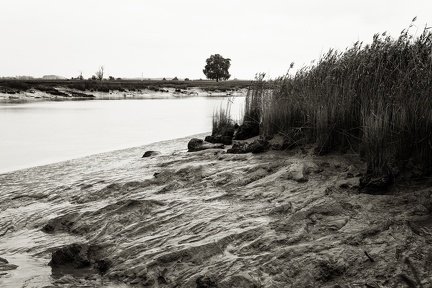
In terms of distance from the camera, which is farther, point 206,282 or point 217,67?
point 217,67

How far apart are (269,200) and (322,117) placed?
2.21 meters

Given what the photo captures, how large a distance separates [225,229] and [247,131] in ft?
18.3

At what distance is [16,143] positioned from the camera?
14.0 meters

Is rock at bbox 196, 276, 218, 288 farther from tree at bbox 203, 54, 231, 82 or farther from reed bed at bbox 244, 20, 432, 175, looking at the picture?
tree at bbox 203, 54, 231, 82

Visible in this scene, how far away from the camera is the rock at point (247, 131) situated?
9891mm

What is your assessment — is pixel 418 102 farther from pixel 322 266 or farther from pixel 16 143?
pixel 16 143

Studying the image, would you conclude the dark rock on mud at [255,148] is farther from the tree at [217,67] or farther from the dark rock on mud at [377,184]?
the tree at [217,67]

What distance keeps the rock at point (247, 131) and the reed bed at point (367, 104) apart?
427mm

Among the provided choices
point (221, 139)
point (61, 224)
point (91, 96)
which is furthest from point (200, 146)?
point (91, 96)

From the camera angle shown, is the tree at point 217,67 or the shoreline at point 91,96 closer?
the shoreline at point 91,96

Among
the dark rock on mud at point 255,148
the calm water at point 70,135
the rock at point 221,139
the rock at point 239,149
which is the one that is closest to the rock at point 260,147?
the dark rock on mud at point 255,148

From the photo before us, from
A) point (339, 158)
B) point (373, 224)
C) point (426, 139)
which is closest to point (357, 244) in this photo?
point (373, 224)

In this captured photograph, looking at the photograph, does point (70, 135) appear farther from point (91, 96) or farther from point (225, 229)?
point (91, 96)

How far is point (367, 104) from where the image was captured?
6457mm
